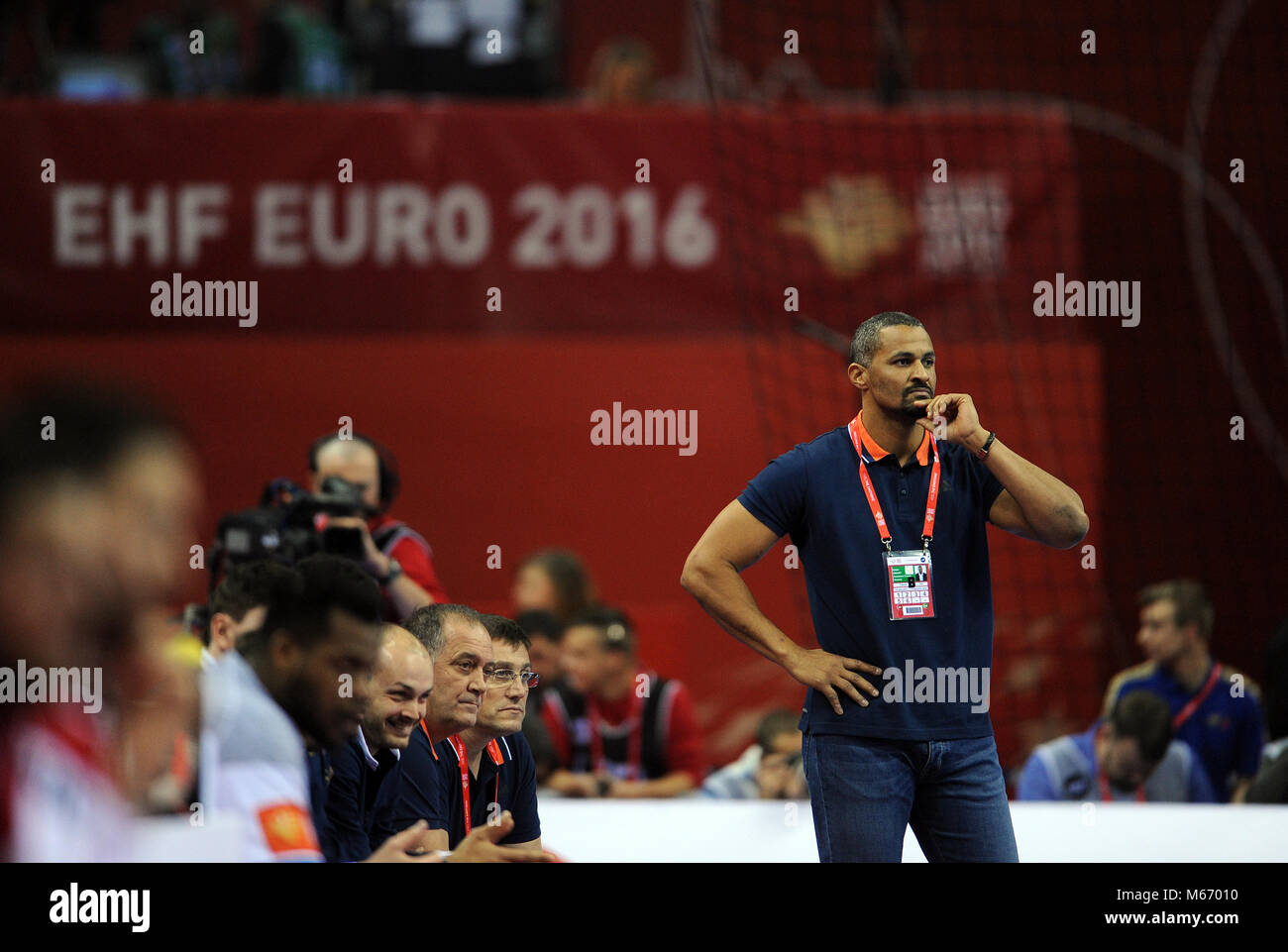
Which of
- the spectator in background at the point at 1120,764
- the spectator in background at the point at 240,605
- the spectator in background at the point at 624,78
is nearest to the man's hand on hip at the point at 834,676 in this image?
the spectator in background at the point at 240,605

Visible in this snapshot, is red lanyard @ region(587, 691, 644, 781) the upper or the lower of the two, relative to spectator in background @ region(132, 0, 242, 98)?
lower

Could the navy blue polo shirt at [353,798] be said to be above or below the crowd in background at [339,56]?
below

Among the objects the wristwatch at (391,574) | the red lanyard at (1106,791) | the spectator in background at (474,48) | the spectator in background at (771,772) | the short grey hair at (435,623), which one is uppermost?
the spectator in background at (474,48)

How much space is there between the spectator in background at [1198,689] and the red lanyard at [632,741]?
1.95m

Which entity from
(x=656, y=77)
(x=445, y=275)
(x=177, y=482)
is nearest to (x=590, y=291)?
(x=445, y=275)

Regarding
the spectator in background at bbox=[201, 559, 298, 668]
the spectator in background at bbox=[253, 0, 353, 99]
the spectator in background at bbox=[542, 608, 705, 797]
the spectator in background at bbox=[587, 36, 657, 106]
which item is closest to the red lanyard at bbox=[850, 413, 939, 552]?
the spectator in background at bbox=[201, 559, 298, 668]

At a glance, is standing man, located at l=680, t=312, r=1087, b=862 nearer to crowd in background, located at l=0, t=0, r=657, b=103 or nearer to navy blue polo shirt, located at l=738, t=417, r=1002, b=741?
A: navy blue polo shirt, located at l=738, t=417, r=1002, b=741

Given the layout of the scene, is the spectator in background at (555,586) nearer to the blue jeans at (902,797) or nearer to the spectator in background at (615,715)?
the spectator in background at (615,715)

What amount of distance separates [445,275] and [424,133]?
724 millimetres

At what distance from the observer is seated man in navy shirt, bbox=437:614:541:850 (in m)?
3.87

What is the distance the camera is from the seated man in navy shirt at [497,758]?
387 cm

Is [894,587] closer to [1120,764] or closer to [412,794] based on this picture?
[412,794]

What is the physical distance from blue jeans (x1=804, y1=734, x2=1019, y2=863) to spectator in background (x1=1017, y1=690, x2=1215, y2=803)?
2.32 meters

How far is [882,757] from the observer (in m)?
3.65
